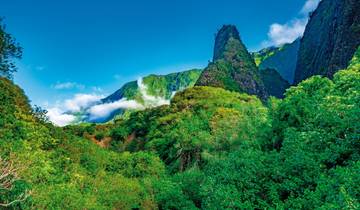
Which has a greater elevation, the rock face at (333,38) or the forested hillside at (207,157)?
the rock face at (333,38)

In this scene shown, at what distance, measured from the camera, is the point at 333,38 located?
10925 centimetres

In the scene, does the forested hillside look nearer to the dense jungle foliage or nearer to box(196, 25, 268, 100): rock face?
the dense jungle foliage

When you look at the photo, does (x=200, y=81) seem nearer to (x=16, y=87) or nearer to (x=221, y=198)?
(x=16, y=87)

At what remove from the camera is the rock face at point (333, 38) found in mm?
86644

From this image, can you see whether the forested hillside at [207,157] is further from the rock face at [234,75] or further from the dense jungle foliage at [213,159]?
the rock face at [234,75]

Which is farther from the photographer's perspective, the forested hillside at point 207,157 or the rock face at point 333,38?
the rock face at point 333,38

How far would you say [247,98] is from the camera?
351 feet

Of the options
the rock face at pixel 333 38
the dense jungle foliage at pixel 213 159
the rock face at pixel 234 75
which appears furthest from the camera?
the rock face at pixel 234 75

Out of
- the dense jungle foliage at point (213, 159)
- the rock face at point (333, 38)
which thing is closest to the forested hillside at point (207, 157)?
the dense jungle foliage at point (213, 159)

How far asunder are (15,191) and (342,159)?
96.8 feet

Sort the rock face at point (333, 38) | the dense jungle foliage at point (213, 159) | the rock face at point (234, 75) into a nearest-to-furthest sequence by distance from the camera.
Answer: the dense jungle foliage at point (213, 159), the rock face at point (333, 38), the rock face at point (234, 75)

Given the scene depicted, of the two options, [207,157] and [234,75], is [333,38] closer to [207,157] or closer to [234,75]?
[234,75]

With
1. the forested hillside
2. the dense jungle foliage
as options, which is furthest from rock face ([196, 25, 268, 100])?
the dense jungle foliage

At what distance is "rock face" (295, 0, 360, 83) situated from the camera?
8664cm
